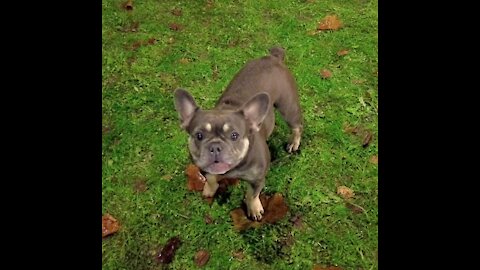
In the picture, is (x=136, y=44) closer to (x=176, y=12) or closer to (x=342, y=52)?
(x=176, y=12)

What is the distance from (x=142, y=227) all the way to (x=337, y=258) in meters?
1.58

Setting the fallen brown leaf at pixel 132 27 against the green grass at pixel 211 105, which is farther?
the fallen brown leaf at pixel 132 27

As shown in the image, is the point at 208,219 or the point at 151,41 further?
the point at 151,41

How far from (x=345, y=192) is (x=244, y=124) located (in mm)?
1301

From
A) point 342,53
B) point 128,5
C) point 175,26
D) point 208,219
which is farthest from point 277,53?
point 128,5

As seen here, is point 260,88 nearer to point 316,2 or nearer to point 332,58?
point 332,58

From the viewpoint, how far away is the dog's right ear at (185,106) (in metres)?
3.26

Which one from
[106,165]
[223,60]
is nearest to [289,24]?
[223,60]

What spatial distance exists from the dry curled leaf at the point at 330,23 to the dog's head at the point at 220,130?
2695 millimetres

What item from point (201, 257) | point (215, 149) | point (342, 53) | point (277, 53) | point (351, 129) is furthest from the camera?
point (342, 53)

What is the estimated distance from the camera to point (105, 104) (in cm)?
475

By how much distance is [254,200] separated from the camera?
365 centimetres

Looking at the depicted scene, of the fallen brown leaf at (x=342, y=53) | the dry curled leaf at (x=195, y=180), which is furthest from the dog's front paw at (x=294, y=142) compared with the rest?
the fallen brown leaf at (x=342, y=53)

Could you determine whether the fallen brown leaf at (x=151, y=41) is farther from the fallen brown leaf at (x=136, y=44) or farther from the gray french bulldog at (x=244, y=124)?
the gray french bulldog at (x=244, y=124)
